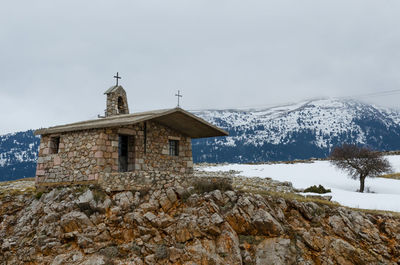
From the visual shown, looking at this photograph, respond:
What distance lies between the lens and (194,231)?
13.4 metres

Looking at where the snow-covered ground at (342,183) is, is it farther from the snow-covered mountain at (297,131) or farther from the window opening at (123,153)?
the snow-covered mountain at (297,131)

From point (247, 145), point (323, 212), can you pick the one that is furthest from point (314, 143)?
point (323, 212)

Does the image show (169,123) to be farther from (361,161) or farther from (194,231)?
(361,161)

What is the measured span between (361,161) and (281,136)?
84.6 meters

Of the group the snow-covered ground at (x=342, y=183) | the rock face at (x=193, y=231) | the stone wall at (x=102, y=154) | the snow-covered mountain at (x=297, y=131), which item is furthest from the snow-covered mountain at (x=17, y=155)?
the rock face at (x=193, y=231)

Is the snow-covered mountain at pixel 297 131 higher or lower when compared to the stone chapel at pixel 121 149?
higher

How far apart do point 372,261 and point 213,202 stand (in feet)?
23.0

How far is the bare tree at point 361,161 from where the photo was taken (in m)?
29.6

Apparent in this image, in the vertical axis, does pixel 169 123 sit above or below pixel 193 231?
above

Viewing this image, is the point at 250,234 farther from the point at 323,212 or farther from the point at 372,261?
the point at 372,261

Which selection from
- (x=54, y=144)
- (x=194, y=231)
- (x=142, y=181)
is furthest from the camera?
(x=54, y=144)

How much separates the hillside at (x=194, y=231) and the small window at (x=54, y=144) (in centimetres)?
378

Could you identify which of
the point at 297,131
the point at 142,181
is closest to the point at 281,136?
the point at 297,131

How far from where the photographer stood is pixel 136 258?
12.8 meters
